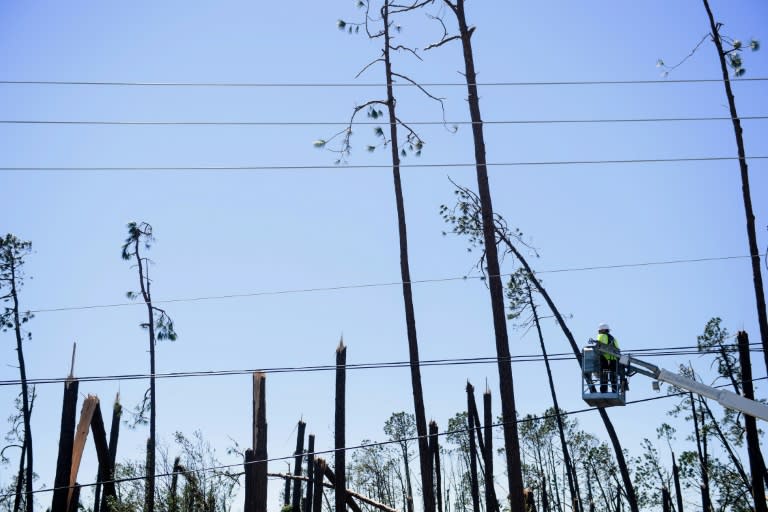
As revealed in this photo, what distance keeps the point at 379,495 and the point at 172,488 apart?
159 ft

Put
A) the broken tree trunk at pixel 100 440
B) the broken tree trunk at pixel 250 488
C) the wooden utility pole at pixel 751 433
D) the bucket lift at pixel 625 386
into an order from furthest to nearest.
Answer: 1. the wooden utility pole at pixel 751 433
2. the broken tree trunk at pixel 100 440
3. the broken tree trunk at pixel 250 488
4. the bucket lift at pixel 625 386

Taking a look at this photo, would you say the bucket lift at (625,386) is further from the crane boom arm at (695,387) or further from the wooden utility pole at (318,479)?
the wooden utility pole at (318,479)

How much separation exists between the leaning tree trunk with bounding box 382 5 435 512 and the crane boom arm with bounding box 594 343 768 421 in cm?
809

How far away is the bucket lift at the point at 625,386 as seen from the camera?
12.8 metres

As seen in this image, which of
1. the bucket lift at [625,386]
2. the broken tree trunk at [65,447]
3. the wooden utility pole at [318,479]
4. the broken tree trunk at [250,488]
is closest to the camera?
the bucket lift at [625,386]

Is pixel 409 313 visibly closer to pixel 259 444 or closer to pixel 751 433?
pixel 259 444

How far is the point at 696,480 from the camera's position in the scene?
41.9m

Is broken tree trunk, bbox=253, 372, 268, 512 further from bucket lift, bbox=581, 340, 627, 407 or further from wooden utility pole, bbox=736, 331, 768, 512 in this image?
wooden utility pole, bbox=736, 331, 768, 512

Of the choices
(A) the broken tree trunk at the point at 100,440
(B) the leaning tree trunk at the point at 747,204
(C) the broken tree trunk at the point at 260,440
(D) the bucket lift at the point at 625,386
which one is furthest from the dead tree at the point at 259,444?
(B) the leaning tree trunk at the point at 747,204

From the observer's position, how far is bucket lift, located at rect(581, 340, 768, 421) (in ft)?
42.1

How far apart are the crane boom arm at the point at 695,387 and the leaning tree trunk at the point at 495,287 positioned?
332 centimetres

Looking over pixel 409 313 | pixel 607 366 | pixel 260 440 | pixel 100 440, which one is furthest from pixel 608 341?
pixel 100 440

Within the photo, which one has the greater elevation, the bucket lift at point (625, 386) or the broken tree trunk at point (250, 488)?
the bucket lift at point (625, 386)

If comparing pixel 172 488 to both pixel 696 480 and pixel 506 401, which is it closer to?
pixel 506 401
